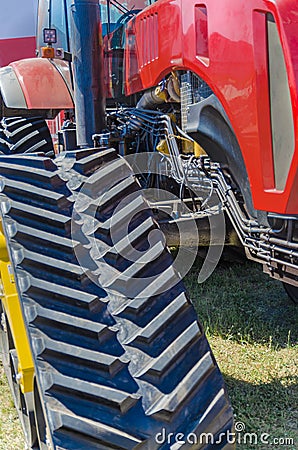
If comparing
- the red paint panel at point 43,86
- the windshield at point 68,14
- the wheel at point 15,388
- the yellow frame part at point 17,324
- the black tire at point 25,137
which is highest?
the windshield at point 68,14

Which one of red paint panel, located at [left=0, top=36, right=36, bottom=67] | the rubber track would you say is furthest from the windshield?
red paint panel, located at [left=0, top=36, right=36, bottom=67]

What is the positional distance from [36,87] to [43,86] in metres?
0.05

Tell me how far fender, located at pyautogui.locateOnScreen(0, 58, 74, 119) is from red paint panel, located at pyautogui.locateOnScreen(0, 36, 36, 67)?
12.5 feet

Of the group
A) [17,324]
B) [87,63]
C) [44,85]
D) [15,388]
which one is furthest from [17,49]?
[17,324]

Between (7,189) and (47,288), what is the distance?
39cm

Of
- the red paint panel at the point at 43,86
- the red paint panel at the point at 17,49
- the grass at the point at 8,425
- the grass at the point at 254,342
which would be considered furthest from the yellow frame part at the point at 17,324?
the red paint panel at the point at 17,49

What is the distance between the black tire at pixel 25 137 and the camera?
12.3 ft

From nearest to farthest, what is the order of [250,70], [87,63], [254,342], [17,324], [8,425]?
[250,70] → [17,324] → [8,425] → [87,63] → [254,342]

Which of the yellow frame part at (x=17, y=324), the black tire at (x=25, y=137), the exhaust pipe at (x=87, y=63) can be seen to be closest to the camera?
the yellow frame part at (x=17, y=324)

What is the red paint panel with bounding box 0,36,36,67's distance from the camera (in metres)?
7.52

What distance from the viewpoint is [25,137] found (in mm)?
3787

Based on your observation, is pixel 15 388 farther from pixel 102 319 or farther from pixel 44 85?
pixel 44 85

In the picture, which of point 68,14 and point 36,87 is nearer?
point 36,87

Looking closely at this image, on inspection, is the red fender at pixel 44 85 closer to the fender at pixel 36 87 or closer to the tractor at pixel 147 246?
the fender at pixel 36 87
